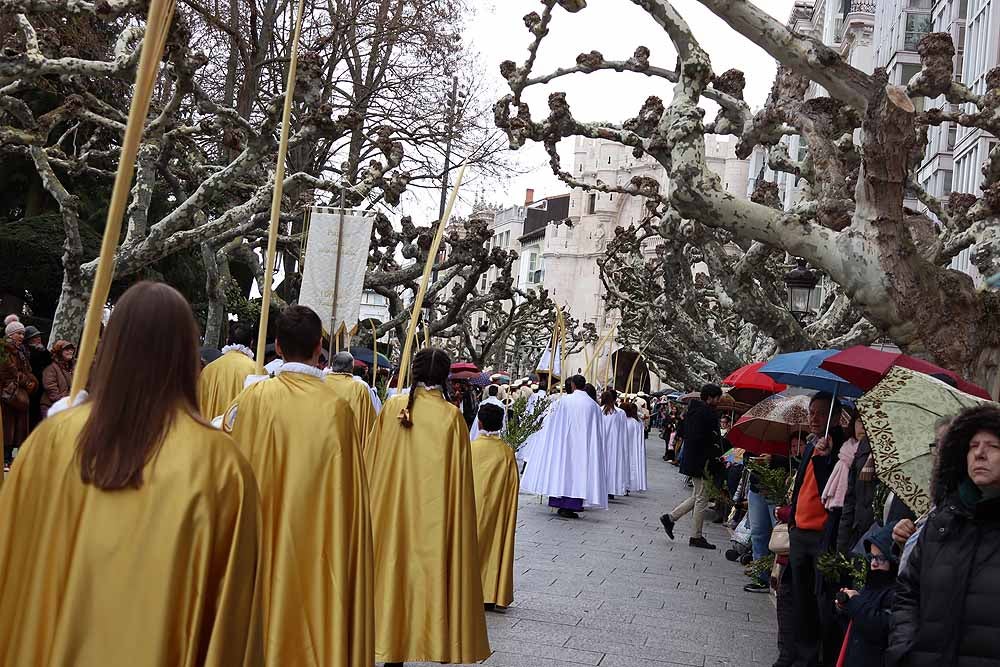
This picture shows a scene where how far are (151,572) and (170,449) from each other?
12.7 inches

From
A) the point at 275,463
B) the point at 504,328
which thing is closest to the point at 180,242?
the point at 275,463

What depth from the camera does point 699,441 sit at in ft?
50.5

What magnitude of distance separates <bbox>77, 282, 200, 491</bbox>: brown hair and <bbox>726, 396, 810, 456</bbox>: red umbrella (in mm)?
8772

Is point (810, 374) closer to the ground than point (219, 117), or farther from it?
closer to the ground

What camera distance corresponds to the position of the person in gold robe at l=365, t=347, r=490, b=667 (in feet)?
23.1

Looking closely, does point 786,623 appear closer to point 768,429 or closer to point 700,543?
point 768,429

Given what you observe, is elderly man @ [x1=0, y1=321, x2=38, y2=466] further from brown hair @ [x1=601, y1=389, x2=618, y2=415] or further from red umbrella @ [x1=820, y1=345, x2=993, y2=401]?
brown hair @ [x1=601, y1=389, x2=618, y2=415]

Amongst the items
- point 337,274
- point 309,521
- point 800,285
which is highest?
point 800,285

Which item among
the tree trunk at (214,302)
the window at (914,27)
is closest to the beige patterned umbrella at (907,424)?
the tree trunk at (214,302)

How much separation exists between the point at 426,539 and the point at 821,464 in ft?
8.69

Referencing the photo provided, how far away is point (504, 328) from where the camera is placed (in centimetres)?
3847

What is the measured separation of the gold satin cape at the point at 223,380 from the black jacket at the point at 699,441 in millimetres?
7831

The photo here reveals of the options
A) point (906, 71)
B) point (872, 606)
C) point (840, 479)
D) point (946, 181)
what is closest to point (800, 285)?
point (840, 479)

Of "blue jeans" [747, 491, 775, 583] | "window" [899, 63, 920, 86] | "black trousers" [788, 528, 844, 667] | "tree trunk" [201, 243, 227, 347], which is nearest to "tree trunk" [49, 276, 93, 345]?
"tree trunk" [201, 243, 227, 347]
